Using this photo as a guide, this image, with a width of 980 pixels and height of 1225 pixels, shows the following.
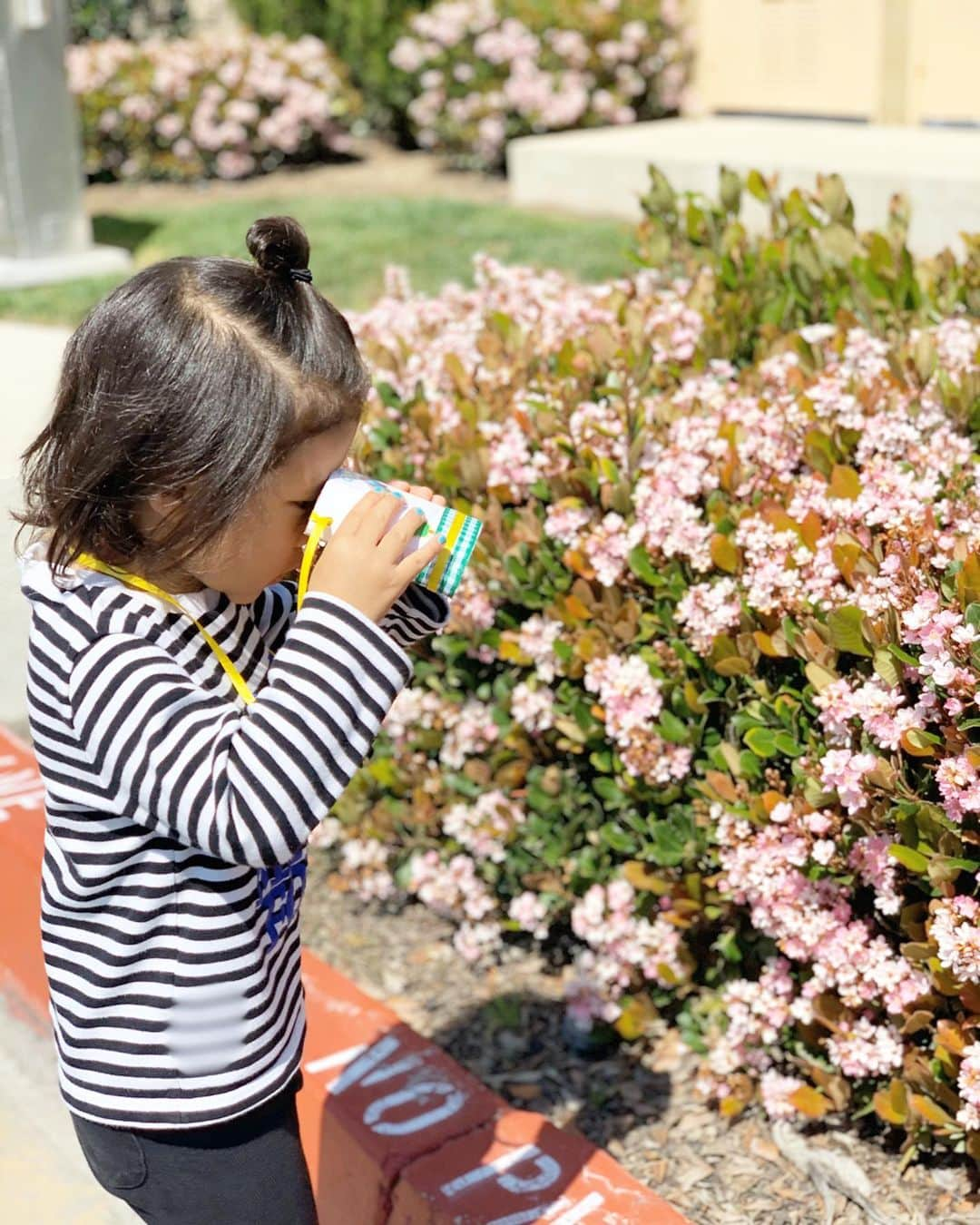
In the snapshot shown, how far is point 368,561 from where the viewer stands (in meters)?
1.73

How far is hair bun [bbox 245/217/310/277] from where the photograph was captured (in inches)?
72.3

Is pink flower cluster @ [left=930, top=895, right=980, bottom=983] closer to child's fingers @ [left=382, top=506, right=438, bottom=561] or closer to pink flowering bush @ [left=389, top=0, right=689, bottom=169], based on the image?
child's fingers @ [left=382, top=506, right=438, bottom=561]

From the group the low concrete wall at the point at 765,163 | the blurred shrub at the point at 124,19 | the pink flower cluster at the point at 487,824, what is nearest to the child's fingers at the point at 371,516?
the pink flower cluster at the point at 487,824

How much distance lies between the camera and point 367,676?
5.54 ft

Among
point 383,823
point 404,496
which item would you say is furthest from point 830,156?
point 404,496

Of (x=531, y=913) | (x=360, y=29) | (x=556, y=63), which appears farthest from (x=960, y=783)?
(x=360, y=29)

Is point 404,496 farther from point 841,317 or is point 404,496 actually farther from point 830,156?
point 830,156

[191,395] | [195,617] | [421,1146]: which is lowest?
[421,1146]

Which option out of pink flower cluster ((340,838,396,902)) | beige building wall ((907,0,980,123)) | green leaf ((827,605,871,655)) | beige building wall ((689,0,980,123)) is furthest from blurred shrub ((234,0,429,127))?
green leaf ((827,605,871,655))

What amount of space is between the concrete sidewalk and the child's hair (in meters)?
1.61

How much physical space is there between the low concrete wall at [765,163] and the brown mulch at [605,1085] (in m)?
4.91

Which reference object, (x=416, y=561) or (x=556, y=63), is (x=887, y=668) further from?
(x=556, y=63)

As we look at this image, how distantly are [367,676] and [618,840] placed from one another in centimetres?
136

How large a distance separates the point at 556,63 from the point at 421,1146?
32.6ft
